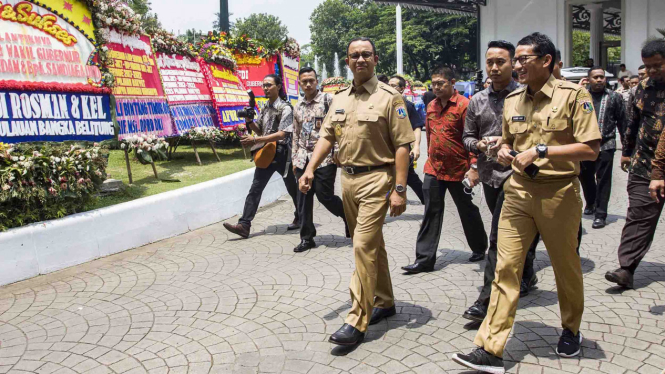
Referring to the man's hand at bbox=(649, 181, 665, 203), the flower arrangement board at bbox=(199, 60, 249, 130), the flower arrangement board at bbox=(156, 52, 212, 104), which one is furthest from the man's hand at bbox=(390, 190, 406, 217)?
the flower arrangement board at bbox=(199, 60, 249, 130)

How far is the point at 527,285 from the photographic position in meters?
4.62

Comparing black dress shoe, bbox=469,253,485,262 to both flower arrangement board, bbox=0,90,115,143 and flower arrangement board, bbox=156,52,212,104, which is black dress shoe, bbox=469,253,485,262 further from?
flower arrangement board, bbox=156,52,212,104

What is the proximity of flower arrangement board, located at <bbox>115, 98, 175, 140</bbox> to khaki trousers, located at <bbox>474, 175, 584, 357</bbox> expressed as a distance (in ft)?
20.5

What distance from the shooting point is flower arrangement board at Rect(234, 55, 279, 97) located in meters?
13.6

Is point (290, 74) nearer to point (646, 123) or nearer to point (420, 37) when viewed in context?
point (646, 123)

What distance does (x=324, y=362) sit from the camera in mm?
3518

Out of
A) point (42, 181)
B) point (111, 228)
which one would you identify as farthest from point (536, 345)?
point (42, 181)

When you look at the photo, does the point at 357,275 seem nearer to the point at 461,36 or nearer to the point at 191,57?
the point at 191,57

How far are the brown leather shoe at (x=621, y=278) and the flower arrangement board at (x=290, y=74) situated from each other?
11015mm

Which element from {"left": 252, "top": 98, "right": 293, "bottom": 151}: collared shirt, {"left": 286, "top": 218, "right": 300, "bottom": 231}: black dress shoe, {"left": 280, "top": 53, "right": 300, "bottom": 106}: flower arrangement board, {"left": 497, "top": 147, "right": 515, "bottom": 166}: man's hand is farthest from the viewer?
{"left": 280, "top": 53, "right": 300, "bottom": 106}: flower arrangement board

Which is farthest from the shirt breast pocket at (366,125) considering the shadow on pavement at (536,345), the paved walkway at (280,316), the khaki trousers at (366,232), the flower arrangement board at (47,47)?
the flower arrangement board at (47,47)

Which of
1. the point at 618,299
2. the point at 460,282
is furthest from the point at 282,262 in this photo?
the point at 618,299

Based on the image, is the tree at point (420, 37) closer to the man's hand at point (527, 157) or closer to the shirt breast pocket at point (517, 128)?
the shirt breast pocket at point (517, 128)

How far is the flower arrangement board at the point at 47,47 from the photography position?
6270mm
